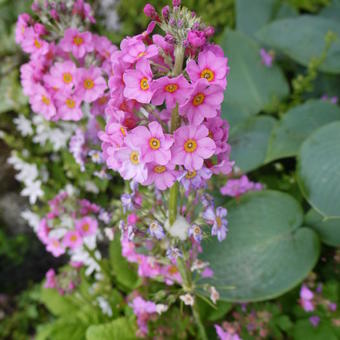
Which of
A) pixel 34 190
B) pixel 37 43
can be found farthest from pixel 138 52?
pixel 34 190

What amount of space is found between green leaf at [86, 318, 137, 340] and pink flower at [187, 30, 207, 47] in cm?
117

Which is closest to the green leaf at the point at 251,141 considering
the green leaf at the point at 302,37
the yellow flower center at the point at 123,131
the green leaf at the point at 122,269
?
the green leaf at the point at 302,37

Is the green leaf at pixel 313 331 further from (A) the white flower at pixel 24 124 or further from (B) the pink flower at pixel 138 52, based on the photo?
(A) the white flower at pixel 24 124

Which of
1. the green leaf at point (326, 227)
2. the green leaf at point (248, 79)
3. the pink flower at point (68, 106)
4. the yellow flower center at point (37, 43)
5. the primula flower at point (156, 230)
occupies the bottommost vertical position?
the green leaf at point (326, 227)

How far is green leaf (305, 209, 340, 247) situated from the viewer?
174 cm

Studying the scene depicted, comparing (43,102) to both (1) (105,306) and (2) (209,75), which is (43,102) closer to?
(2) (209,75)

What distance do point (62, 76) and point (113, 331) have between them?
3.28 ft

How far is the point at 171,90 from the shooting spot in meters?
1.03

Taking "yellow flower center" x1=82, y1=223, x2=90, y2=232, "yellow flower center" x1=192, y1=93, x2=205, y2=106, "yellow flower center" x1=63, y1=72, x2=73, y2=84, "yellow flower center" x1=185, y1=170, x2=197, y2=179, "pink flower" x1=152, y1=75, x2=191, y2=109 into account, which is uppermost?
"pink flower" x1=152, y1=75, x2=191, y2=109

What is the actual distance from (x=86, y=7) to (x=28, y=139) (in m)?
1.29

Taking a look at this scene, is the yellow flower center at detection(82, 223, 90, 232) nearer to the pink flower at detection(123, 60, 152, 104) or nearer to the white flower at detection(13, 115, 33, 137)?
the white flower at detection(13, 115, 33, 137)

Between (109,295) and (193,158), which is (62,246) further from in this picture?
(193,158)

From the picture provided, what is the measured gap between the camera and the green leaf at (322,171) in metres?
1.65

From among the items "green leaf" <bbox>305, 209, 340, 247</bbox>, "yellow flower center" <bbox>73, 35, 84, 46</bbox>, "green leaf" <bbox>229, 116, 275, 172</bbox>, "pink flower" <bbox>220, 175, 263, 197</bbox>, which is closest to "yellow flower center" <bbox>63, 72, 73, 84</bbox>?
"yellow flower center" <bbox>73, 35, 84, 46</bbox>
